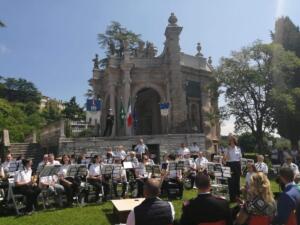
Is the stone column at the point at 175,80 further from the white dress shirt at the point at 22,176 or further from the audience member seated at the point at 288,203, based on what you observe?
the audience member seated at the point at 288,203

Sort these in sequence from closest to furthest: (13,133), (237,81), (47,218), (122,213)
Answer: (122,213), (47,218), (237,81), (13,133)

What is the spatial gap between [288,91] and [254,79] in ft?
10.0

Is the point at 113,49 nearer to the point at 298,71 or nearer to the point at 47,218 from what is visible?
the point at 298,71

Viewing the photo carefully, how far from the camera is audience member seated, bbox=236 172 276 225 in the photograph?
5.11m

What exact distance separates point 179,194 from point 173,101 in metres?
17.9

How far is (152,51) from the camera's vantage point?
35.8 m

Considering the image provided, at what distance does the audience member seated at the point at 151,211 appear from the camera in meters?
4.99

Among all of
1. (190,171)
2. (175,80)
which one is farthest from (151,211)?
(175,80)

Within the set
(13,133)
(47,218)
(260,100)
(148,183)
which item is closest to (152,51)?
(260,100)

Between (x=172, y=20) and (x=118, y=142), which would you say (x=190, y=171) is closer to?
(x=118, y=142)

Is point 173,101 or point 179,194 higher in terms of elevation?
point 173,101

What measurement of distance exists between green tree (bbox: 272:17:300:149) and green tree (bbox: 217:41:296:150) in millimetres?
627

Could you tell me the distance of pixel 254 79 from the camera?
2986 cm

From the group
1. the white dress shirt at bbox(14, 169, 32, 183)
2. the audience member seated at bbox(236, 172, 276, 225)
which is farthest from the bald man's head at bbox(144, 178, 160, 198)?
the white dress shirt at bbox(14, 169, 32, 183)
